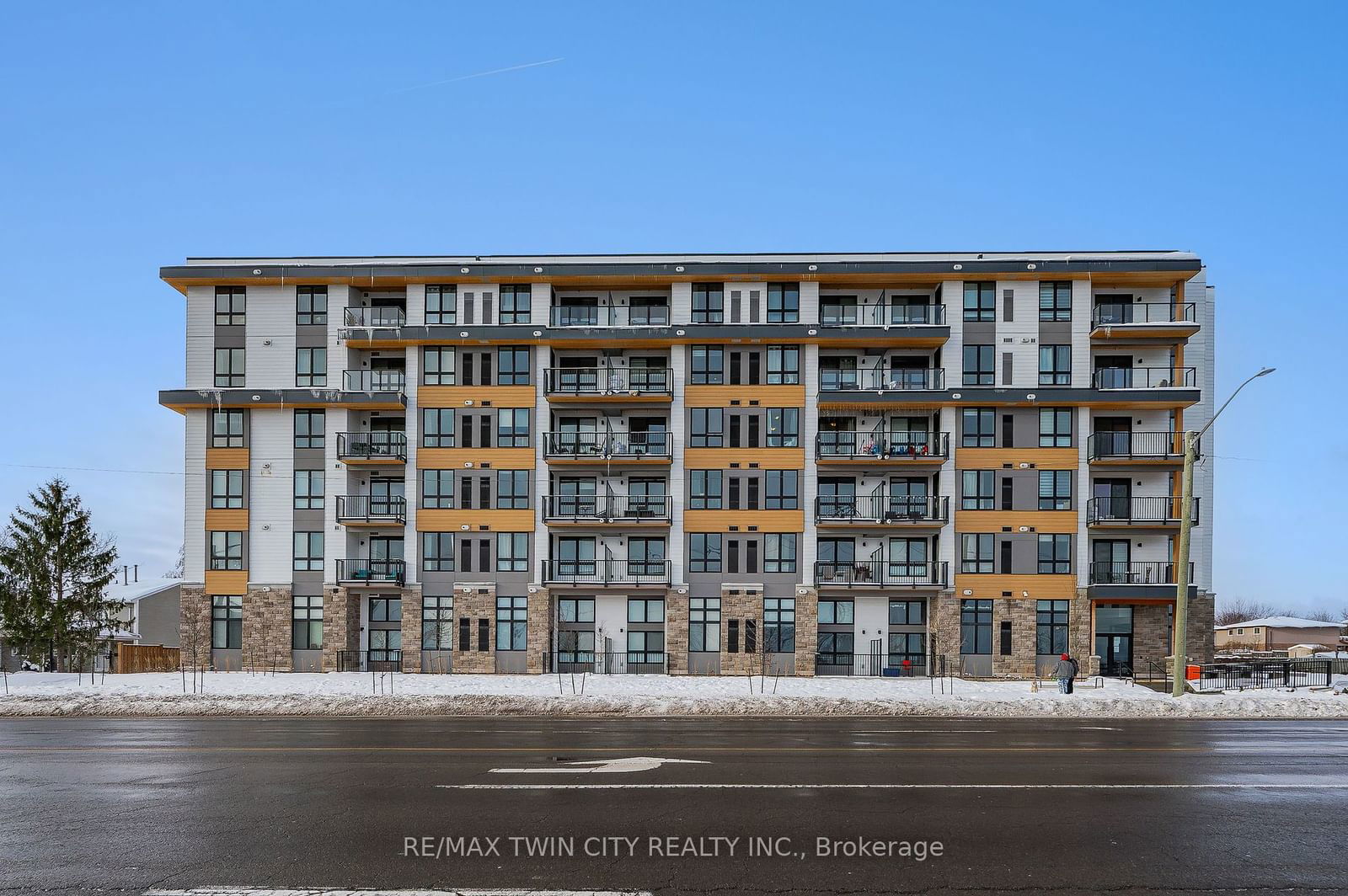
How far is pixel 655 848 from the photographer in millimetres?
9891

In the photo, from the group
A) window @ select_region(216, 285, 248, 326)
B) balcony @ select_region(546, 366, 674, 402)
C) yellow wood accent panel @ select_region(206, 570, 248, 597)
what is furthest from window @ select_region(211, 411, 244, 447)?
balcony @ select_region(546, 366, 674, 402)

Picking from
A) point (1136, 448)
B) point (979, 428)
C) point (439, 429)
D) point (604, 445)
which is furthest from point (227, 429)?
point (1136, 448)

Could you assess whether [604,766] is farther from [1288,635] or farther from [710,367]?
[1288,635]

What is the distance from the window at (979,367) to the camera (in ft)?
149

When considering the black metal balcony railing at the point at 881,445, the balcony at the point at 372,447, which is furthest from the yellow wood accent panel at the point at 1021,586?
the balcony at the point at 372,447

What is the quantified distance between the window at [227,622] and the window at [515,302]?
61.2 ft

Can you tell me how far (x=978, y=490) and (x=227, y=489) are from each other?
35971 millimetres

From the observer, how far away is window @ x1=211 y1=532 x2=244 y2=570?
45812mm

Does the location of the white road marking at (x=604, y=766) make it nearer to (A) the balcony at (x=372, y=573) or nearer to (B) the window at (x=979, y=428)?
(A) the balcony at (x=372, y=573)

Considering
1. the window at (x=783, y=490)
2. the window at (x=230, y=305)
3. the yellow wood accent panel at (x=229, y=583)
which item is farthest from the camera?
the window at (x=230, y=305)

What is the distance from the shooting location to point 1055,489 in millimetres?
44750

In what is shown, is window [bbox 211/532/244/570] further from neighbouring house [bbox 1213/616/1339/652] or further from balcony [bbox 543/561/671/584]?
neighbouring house [bbox 1213/616/1339/652]

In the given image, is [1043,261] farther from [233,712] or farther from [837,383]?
[233,712]

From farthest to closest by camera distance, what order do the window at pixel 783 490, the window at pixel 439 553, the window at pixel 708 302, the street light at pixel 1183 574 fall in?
1. the window at pixel 708 302
2. the window at pixel 439 553
3. the window at pixel 783 490
4. the street light at pixel 1183 574
